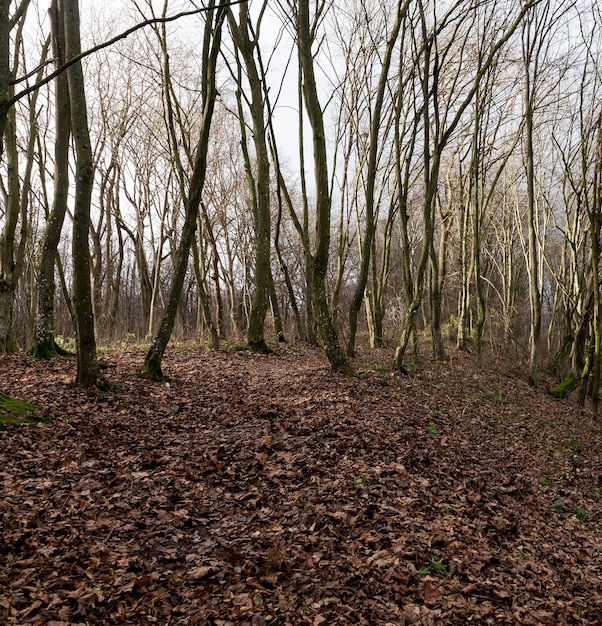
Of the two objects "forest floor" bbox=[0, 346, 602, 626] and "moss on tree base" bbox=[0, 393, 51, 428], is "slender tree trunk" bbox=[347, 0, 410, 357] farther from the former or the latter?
"moss on tree base" bbox=[0, 393, 51, 428]

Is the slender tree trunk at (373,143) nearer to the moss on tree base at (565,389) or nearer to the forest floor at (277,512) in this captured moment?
the forest floor at (277,512)

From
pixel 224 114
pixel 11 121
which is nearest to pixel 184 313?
pixel 224 114

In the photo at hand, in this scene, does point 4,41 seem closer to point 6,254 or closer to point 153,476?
point 153,476

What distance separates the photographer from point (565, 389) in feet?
42.9

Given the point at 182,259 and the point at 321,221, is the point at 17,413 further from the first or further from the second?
the point at 321,221

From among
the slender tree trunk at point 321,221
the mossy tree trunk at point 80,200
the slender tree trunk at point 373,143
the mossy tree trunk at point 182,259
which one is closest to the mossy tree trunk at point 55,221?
the mossy tree trunk at point 182,259

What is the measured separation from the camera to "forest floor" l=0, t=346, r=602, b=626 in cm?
304

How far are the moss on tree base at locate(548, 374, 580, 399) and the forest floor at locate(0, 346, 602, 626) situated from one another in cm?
555

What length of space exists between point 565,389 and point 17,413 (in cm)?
1326

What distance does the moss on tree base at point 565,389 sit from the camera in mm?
12961

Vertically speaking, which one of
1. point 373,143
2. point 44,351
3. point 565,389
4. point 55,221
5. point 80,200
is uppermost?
point 373,143

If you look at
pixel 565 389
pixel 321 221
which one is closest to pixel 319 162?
pixel 321 221

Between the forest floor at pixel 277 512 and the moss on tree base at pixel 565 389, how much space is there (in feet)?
18.2

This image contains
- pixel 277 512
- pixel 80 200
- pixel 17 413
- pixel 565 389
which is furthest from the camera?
Result: pixel 565 389
